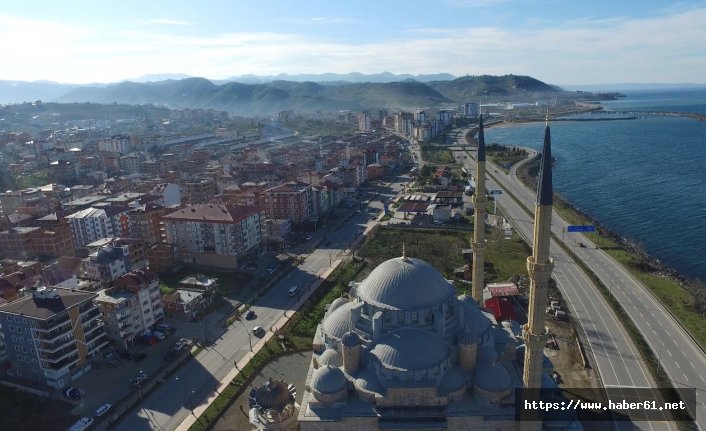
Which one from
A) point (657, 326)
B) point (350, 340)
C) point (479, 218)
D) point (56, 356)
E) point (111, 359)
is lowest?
point (111, 359)

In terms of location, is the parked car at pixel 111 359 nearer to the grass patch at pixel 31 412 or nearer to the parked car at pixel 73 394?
the parked car at pixel 73 394

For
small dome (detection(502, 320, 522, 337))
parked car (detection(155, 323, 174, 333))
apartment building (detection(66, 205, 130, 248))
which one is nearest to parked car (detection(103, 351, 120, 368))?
parked car (detection(155, 323, 174, 333))

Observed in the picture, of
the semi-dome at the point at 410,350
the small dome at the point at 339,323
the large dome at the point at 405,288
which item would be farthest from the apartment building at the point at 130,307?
the semi-dome at the point at 410,350

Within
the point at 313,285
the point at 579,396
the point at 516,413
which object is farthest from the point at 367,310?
the point at 313,285

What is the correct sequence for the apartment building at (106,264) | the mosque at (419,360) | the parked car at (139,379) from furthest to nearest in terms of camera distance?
the apartment building at (106,264), the parked car at (139,379), the mosque at (419,360)

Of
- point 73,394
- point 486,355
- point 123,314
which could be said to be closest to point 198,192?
point 123,314

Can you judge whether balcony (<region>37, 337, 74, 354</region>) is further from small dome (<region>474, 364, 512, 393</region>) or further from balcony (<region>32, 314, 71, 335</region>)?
small dome (<region>474, 364, 512, 393</region>)

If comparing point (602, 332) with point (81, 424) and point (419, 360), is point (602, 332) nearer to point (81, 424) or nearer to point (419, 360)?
point (419, 360)
